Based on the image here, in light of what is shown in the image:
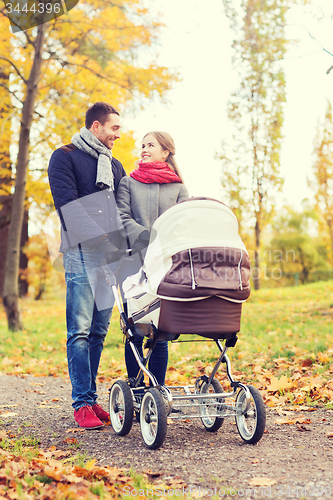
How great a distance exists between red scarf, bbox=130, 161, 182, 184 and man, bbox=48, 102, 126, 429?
0.24 m

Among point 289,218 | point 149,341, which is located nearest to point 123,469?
point 149,341

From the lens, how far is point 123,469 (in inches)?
98.5

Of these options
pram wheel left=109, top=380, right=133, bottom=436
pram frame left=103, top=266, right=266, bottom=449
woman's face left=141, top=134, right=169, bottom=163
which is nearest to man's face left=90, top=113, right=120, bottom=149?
woman's face left=141, top=134, right=169, bottom=163

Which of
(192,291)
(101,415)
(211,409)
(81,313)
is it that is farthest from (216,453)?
(81,313)

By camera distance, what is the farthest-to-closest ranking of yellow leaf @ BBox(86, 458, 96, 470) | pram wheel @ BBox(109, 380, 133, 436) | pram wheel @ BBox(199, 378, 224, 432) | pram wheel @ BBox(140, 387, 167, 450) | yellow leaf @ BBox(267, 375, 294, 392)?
yellow leaf @ BBox(267, 375, 294, 392)
pram wheel @ BBox(199, 378, 224, 432)
pram wheel @ BBox(109, 380, 133, 436)
pram wheel @ BBox(140, 387, 167, 450)
yellow leaf @ BBox(86, 458, 96, 470)

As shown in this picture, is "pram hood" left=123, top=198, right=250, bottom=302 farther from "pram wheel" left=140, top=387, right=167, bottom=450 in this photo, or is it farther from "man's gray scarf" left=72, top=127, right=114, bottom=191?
"man's gray scarf" left=72, top=127, right=114, bottom=191

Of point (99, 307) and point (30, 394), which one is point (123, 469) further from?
point (30, 394)

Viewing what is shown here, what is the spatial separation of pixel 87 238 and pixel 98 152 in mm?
736

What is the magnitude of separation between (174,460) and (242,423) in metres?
0.54

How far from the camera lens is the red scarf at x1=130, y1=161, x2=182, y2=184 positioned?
344cm

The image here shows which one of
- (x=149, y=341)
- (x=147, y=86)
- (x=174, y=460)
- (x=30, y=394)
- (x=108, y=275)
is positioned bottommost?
(x=30, y=394)

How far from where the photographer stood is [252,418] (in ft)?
9.61

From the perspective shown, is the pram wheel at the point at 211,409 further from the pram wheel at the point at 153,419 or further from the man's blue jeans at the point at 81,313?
the man's blue jeans at the point at 81,313

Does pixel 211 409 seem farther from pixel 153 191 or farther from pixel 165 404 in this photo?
pixel 153 191
